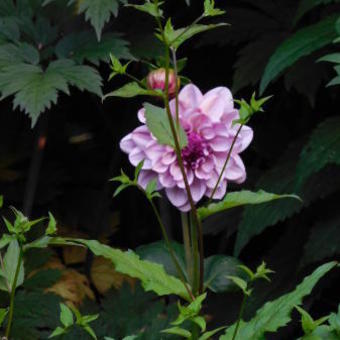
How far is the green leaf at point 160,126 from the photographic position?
115cm

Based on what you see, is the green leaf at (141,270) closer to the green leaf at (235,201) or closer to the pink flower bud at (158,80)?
the green leaf at (235,201)

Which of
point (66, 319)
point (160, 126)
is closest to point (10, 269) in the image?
point (66, 319)

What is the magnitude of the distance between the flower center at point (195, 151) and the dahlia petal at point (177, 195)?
0.04 m

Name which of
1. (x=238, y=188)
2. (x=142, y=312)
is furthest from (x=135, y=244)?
(x=142, y=312)

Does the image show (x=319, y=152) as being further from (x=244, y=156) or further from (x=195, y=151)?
(x=244, y=156)

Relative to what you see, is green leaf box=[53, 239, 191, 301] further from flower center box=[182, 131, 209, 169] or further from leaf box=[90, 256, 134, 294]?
leaf box=[90, 256, 134, 294]

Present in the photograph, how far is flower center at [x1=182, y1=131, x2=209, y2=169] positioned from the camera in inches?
52.6

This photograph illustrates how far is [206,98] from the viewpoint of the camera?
1.37m

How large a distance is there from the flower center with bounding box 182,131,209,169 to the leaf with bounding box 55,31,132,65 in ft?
1.81

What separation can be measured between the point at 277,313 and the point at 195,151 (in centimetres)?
26

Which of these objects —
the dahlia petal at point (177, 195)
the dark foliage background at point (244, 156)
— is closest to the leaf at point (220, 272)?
the dahlia petal at point (177, 195)

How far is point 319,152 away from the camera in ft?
5.84

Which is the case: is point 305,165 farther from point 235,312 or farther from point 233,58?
point 233,58

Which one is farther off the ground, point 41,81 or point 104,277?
point 41,81
